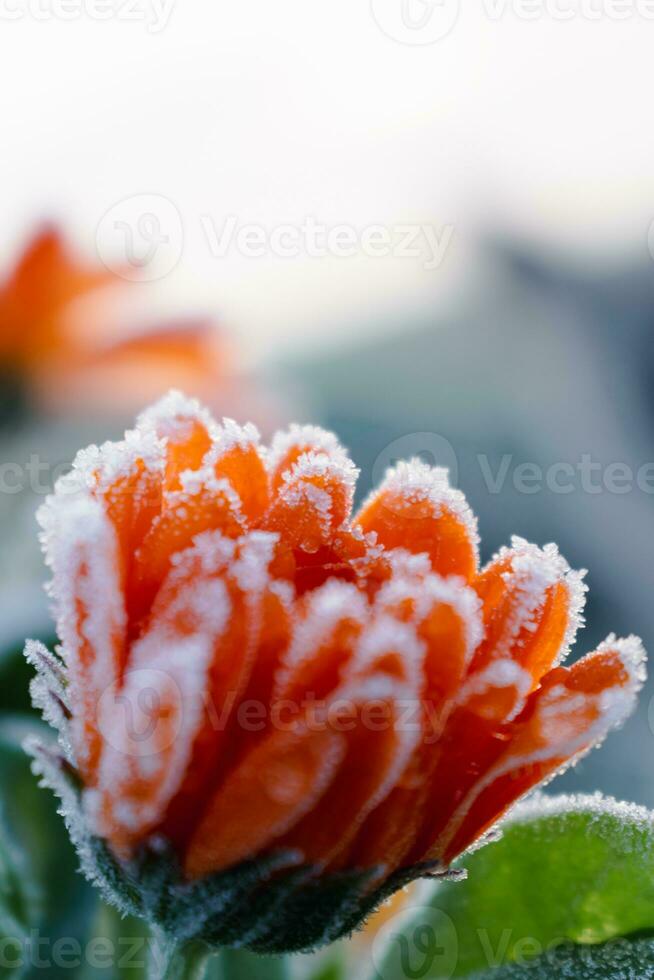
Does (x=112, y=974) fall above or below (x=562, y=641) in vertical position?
below

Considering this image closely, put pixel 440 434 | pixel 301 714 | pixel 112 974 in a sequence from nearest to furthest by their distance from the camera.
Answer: pixel 301 714
pixel 112 974
pixel 440 434

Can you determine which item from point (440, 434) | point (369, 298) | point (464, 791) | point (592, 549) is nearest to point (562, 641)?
point (464, 791)

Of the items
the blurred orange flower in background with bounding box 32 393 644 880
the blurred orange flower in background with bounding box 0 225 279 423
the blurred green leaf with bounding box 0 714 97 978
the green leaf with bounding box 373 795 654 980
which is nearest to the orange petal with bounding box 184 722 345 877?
the blurred orange flower in background with bounding box 32 393 644 880

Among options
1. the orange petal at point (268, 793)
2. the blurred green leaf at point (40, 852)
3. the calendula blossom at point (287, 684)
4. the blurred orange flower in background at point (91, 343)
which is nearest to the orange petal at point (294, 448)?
the calendula blossom at point (287, 684)

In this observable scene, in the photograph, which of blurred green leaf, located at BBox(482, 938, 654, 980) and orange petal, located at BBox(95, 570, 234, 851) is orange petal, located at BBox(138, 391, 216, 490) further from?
blurred green leaf, located at BBox(482, 938, 654, 980)

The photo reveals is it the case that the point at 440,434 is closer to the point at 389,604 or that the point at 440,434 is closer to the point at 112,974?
the point at 112,974

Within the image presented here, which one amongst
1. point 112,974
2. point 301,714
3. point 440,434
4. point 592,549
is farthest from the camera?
point 440,434

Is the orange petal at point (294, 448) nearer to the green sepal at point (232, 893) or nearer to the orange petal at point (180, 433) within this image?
the orange petal at point (180, 433)
